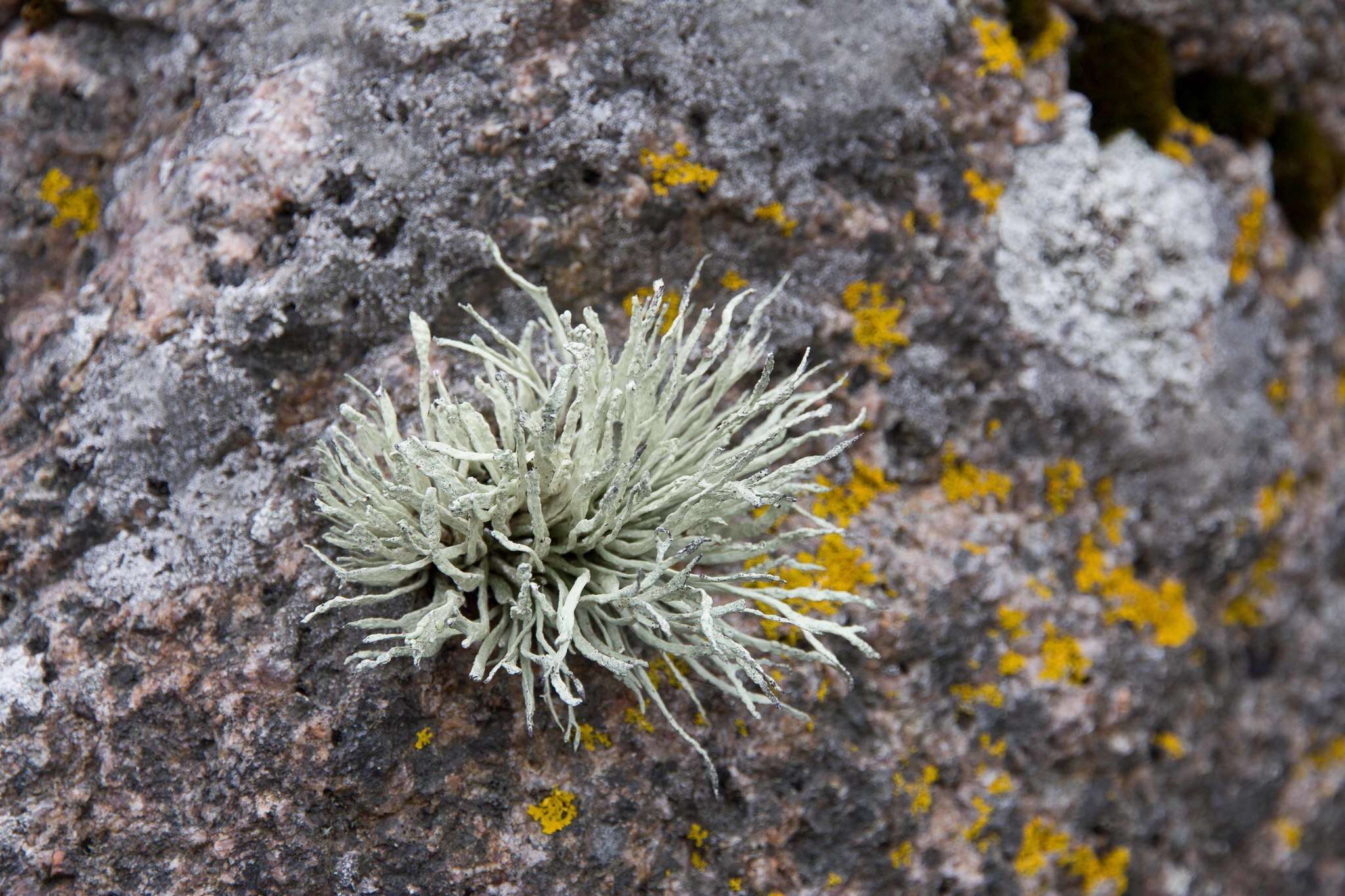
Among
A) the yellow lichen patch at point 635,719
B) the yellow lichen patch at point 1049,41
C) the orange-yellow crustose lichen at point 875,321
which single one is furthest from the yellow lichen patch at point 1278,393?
the yellow lichen patch at point 635,719

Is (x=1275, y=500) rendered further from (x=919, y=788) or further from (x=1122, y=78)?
(x=919, y=788)

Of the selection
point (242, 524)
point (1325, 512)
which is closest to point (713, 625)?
point (242, 524)

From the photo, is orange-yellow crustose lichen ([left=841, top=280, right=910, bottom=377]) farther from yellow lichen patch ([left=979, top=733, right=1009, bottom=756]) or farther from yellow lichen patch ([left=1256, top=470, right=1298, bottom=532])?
yellow lichen patch ([left=1256, top=470, right=1298, bottom=532])

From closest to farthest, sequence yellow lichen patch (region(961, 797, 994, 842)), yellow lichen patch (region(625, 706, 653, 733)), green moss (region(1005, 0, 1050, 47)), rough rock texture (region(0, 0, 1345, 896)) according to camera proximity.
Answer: rough rock texture (region(0, 0, 1345, 896))
yellow lichen patch (region(625, 706, 653, 733))
yellow lichen patch (region(961, 797, 994, 842))
green moss (region(1005, 0, 1050, 47))

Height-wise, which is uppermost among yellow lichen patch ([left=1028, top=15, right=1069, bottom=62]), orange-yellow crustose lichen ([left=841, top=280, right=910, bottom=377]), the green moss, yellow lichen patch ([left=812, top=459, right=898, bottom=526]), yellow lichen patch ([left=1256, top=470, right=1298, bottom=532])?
the green moss

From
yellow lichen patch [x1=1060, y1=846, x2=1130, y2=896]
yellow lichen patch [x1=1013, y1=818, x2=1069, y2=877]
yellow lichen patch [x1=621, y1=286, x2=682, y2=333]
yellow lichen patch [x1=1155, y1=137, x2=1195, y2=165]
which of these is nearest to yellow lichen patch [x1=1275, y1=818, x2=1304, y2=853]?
yellow lichen patch [x1=1060, y1=846, x2=1130, y2=896]

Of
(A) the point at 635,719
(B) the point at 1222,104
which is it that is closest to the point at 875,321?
(A) the point at 635,719

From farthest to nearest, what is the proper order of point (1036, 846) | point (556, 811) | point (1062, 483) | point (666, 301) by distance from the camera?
point (1062, 483)
point (1036, 846)
point (666, 301)
point (556, 811)
